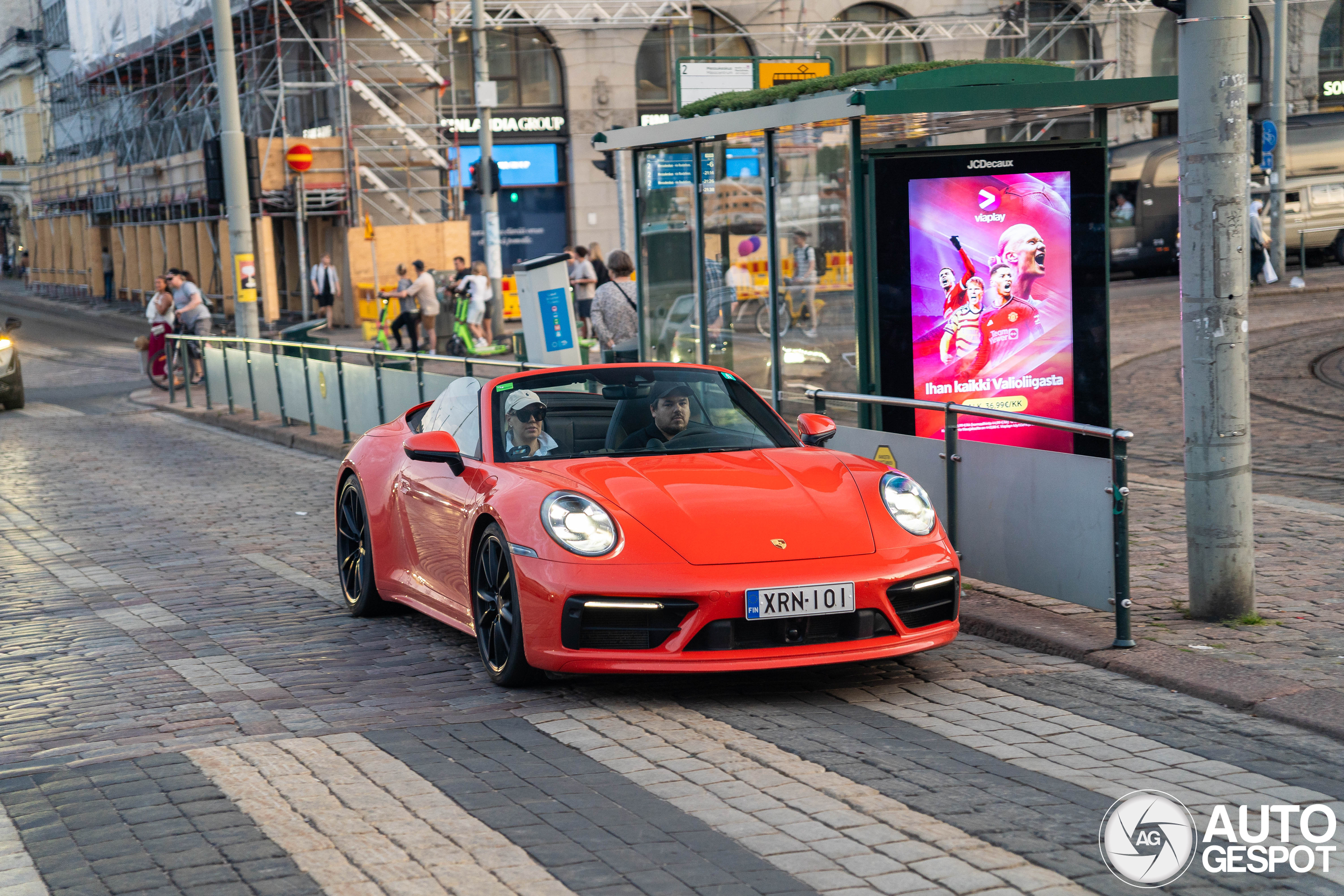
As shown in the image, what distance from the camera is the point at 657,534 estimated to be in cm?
618

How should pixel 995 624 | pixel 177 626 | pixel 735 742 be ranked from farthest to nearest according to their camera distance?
pixel 177 626 < pixel 995 624 < pixel 735 742

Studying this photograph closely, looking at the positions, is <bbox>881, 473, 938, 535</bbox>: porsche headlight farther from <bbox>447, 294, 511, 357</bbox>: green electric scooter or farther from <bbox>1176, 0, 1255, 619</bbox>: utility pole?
<bbox>447, 294, 511, 357</bbox>: green electric scooter

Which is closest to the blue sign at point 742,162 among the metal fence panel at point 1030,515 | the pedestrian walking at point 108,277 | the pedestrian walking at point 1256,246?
the metal fence panel at point 1030,515

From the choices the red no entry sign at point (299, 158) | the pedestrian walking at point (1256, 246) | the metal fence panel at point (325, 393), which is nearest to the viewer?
the metal fence panel at point (325, 393)

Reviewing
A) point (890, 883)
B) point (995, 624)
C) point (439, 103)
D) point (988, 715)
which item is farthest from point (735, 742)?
point (439, 103)

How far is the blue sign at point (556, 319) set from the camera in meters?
15.9

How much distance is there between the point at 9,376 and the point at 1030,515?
1924 centimetres

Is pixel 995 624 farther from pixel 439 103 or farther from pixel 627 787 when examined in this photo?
pixel 439 103

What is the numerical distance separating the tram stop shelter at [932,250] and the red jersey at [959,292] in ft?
0.03

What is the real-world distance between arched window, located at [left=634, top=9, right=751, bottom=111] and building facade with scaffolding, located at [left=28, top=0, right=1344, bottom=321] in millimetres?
68

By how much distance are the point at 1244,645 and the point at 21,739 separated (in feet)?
15.9

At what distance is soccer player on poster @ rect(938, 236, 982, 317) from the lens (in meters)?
9.93

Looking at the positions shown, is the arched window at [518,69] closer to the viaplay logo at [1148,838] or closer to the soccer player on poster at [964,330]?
the soccer player on poster at [964,330]

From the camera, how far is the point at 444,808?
4.93 meters
